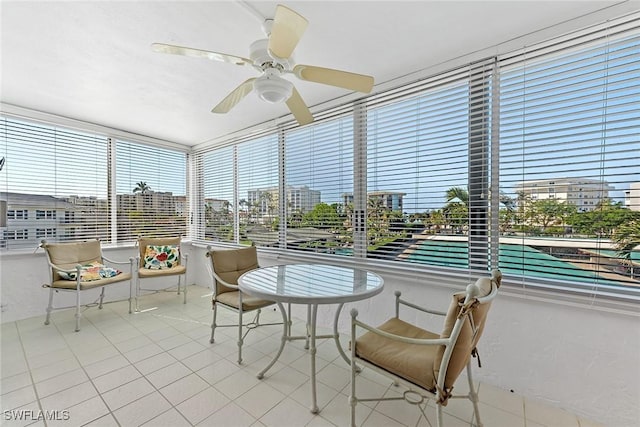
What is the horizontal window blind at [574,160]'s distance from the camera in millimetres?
1551

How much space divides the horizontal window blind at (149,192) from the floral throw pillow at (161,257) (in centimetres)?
66

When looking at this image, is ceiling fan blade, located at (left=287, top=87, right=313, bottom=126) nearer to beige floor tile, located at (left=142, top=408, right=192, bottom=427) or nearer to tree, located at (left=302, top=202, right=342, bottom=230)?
tree, located at (left=302, top=202, right=342, bottom=230)

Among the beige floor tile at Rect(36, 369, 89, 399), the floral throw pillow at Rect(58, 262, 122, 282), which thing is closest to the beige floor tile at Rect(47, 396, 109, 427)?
the beige floor tile at Rect(36, 369, 89, 399)

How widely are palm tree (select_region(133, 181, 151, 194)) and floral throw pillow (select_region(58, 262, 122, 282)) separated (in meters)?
1.22

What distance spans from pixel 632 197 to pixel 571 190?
0.85 feet

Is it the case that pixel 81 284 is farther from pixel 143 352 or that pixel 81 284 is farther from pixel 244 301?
pixel 244 301

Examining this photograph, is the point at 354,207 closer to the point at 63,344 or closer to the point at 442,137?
the point at 442,137

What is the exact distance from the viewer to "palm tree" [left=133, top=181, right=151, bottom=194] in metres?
4.06

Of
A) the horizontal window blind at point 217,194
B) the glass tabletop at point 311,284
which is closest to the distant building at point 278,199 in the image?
the horizontal window blind at point 217,194

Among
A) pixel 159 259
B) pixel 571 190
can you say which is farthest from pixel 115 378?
pixel 571 190

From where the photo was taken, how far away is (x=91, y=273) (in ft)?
10.0

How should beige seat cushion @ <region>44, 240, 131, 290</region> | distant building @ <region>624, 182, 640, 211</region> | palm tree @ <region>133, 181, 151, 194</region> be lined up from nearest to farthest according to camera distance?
distant building @ <region>624, 182, 640, 211</region> < beige seat cushion @ <region>44, 240, 131, 290</region> < palm tree @ <region>133, 181, 151, 194</region>

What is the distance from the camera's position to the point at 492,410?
1684mm

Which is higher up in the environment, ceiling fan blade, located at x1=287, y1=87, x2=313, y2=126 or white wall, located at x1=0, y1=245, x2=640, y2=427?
ceiling fan blade, located at x1=287, y1=87, x2=313, y2=126
